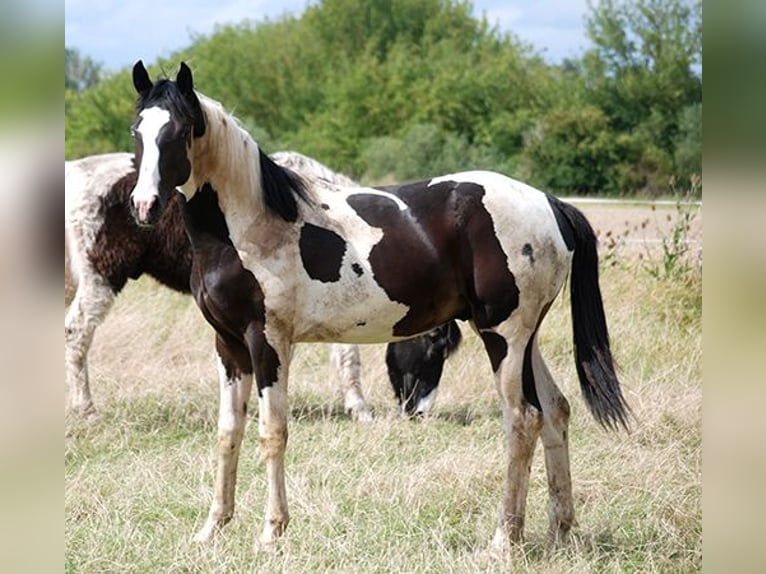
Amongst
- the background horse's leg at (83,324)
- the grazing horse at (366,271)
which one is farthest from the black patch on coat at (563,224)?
the background horse's leg at (83,324)

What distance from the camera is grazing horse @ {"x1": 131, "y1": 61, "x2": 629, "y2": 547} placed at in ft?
13.7

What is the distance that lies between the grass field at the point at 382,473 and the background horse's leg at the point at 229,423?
117 mm

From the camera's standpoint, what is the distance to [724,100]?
59.9 inches

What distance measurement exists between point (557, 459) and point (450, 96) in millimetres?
32176

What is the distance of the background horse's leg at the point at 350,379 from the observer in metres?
6.86

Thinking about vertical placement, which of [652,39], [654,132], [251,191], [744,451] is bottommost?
[744,451]

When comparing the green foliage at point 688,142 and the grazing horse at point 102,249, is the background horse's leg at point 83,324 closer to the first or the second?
the grazing horse at point 102,249

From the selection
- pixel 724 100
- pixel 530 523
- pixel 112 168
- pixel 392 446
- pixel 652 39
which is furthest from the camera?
pixel 652 39

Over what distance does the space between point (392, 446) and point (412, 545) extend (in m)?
1.65

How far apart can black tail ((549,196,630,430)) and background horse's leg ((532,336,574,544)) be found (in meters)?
0.18

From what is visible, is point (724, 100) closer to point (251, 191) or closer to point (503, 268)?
point (503, 268)

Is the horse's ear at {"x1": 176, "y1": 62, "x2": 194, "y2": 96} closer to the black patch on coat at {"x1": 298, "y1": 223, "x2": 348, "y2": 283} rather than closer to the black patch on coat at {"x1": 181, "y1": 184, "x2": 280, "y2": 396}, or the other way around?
the black patch on coat at {"x1": 181, "y1": 184, "x2": 280, "y2": 396}

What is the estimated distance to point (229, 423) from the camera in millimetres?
4457

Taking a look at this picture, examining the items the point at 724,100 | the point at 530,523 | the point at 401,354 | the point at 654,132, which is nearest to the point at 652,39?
the point at 654,132
